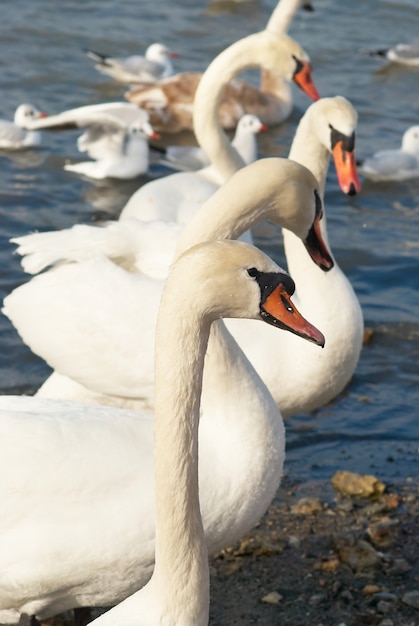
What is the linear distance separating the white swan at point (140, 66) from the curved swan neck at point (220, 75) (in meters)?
5.06

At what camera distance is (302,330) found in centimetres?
359

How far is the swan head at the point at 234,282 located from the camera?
341 cm

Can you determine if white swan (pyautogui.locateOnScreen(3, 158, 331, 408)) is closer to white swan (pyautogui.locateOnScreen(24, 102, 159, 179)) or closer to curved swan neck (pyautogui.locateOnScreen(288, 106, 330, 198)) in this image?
curved swan neck (pyautogui.locateOnScreen(288, 106, 330, 198))

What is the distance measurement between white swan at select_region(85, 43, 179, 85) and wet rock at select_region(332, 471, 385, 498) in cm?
844

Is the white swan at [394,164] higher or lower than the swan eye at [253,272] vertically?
lower

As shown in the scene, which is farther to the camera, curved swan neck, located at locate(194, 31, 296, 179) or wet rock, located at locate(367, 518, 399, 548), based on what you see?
curved swan neck, located at locate(194, 31, 296, 179)

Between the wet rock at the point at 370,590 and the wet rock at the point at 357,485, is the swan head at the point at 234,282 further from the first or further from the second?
the wet rock at the point at 357,485

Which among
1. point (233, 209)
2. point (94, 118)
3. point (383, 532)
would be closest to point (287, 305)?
point (233, 209)

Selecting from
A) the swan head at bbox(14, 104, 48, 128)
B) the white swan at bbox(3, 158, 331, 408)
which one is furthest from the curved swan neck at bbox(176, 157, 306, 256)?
the swan head at bbox(14, 104, 48, 128)

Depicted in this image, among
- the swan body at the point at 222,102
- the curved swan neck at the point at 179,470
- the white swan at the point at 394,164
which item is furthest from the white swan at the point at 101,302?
the swan body at the point at 222,102

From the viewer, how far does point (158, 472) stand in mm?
3559

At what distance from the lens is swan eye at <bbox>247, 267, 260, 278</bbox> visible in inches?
136

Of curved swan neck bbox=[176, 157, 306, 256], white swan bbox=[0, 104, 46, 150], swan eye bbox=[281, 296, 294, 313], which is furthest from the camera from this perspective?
white swan bbox=[0, 104, 46, 150]

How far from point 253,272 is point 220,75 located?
5442 mm
